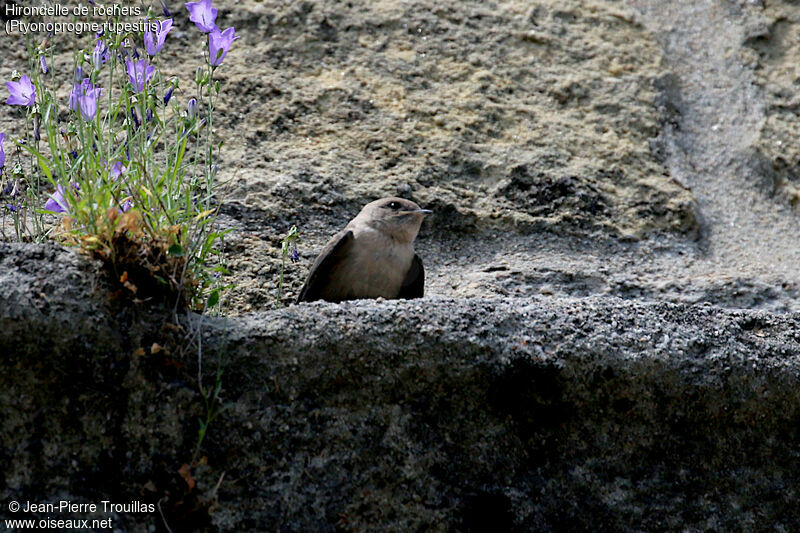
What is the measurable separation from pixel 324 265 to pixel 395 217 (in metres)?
0.38

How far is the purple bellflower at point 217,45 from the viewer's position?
338 centimetres

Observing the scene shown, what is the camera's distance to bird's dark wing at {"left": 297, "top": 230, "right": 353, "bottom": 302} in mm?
4254

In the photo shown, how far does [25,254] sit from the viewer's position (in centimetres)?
292

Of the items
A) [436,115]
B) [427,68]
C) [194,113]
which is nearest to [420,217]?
[436,115]

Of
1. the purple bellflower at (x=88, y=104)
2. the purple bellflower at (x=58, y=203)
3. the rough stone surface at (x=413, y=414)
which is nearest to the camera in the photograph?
the rough stone surface at (x=413, y=414)

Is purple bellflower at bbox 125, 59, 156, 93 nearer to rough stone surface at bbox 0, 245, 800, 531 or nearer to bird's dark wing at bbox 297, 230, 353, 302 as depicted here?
rough stone surface at bbox 0, 245, 800, 531

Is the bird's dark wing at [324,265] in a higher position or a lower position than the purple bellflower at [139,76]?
lower

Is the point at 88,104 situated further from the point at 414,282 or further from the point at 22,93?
the point at 414,282

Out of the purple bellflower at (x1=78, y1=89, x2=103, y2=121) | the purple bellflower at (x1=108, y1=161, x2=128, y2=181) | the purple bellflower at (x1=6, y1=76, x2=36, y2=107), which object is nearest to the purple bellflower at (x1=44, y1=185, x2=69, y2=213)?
the purple bellflower at (x1=108, y1=161, x2=128, y2=181)

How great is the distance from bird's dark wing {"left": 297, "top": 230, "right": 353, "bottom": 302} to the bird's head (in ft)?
0.44

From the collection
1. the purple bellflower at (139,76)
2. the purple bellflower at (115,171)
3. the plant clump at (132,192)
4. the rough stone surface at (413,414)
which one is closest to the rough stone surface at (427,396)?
the rough stone surface at (413,414)

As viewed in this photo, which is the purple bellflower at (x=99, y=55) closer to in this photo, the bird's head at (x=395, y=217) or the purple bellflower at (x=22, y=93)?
the purple bellflower at (x=22, y=93)

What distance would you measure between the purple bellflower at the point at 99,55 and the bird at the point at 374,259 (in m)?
1.22

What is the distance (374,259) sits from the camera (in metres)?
4.51
